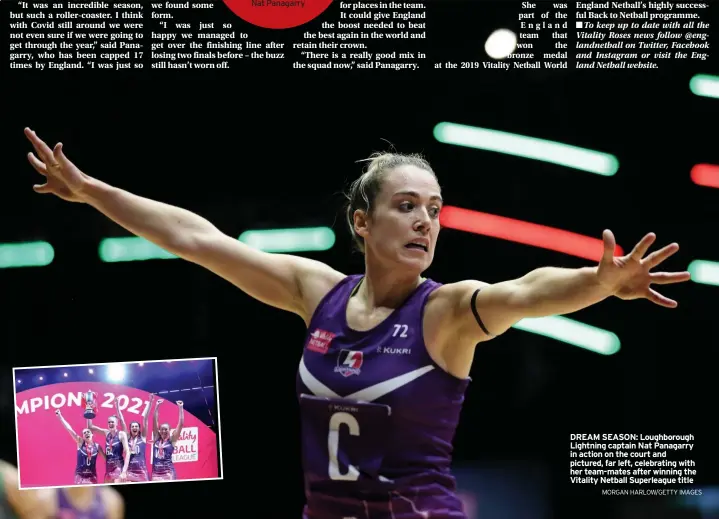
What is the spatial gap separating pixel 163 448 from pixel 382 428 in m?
1.36

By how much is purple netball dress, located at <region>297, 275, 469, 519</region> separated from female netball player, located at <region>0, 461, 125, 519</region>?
1.27 meters

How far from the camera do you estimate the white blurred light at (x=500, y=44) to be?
11.1 ft

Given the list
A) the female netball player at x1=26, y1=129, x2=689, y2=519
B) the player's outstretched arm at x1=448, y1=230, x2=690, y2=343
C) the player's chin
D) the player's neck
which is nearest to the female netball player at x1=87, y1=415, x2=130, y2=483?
the female netball player at x1=26, y1=129, x2=689, y2=519

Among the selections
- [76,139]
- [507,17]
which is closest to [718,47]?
[507,17]

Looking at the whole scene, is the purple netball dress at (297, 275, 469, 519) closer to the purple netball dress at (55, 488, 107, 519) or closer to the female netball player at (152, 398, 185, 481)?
the female netball player at (152, 398, 185, 481)

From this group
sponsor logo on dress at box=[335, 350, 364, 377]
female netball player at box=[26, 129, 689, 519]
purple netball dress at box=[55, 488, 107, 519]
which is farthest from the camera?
purple netball dress at box=[55, 488, 107, 519]

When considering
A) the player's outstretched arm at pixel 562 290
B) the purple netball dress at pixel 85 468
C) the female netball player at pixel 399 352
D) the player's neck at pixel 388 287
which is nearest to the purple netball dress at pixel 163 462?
the purple netball dress at pixel 85 468

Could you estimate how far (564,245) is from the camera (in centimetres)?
344

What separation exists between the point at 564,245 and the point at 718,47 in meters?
0.96

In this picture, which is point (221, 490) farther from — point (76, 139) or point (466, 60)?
point (466, 60)

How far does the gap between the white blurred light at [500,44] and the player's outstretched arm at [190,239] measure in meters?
1.23

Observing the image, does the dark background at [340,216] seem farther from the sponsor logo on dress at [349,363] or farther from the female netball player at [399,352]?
the sponsor logo on dress at [349,363]

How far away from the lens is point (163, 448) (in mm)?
3340

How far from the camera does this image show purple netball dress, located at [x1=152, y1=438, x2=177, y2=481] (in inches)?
131
